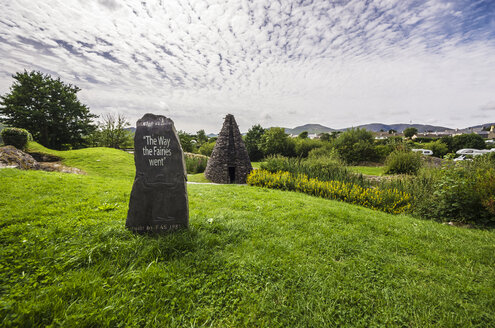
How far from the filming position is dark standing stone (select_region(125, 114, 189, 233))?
323 cm

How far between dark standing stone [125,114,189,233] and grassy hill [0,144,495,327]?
282 millimetres

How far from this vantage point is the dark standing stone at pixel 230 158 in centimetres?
1056

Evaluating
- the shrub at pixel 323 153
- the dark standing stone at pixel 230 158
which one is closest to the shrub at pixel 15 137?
the dark standing stone at pixel 230 158

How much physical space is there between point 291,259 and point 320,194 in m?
5.11

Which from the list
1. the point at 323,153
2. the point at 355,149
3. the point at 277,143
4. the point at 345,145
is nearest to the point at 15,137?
the point at 277,143

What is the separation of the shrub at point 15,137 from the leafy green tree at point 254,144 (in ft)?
62.6

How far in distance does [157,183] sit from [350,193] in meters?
6.74

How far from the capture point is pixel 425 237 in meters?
3.80

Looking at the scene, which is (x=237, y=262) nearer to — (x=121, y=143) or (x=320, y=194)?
(x=320, y=194)

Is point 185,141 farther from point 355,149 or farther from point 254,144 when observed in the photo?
point 355,149

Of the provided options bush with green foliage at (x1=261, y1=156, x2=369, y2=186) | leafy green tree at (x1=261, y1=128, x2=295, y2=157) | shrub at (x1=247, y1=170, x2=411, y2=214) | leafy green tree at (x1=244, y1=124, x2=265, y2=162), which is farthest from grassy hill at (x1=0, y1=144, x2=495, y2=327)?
leafy green tree at (x1=244, y1=124, x2=265, y2=162)

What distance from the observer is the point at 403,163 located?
472 inches

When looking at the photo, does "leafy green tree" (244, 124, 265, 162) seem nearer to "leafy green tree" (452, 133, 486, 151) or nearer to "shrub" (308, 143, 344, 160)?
"shrub" (308, 143, 344, 160)

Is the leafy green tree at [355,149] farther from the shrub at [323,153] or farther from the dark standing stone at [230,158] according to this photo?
the dark standing stone at [230,158]
